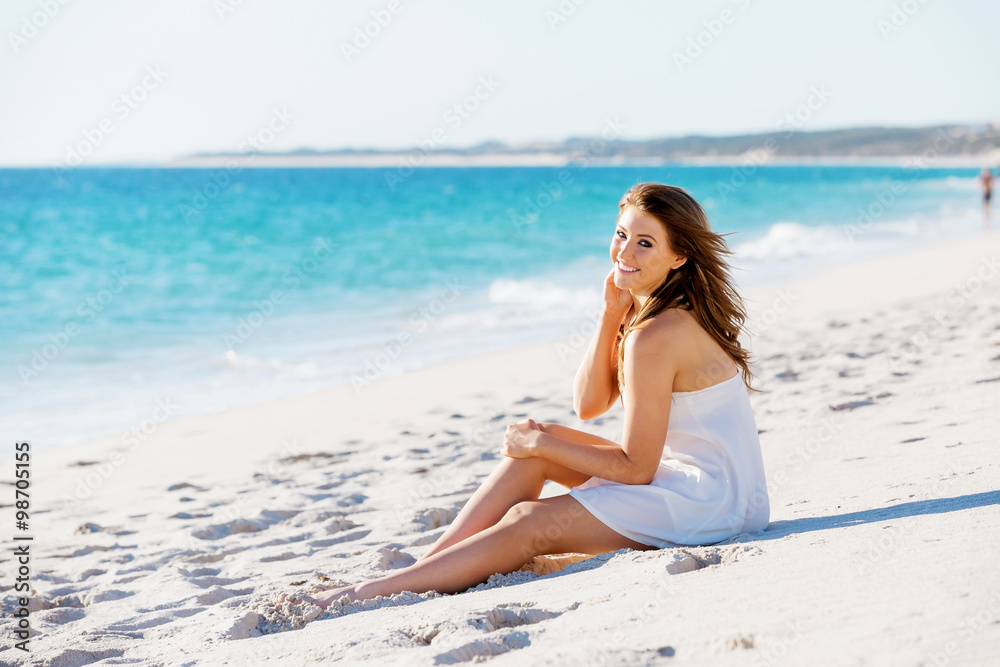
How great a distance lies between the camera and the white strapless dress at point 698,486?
9.79 feet

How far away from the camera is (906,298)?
33.9 ft

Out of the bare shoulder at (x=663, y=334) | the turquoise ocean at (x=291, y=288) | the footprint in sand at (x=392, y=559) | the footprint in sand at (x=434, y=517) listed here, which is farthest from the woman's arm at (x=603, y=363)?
the turquoise ocean at (x=291, y=288)

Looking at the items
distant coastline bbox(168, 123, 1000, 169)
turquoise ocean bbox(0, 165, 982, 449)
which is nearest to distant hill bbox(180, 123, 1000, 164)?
distant coastline bbox(168, 123, 1000, 169)

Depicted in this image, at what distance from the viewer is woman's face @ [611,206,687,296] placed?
3082mm

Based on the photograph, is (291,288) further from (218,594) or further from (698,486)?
(698,486)

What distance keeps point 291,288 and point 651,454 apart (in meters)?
13.1

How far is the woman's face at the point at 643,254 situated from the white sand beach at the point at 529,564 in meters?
0.98

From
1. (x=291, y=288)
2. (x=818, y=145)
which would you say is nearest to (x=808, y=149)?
(x=818, y=145)

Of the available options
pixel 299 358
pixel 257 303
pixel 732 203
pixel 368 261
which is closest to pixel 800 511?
pixel 299 358

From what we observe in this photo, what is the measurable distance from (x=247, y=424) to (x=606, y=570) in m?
4.64

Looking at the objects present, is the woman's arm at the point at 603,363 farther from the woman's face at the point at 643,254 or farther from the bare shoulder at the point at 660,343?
the bare shoulder at the point at 660,343

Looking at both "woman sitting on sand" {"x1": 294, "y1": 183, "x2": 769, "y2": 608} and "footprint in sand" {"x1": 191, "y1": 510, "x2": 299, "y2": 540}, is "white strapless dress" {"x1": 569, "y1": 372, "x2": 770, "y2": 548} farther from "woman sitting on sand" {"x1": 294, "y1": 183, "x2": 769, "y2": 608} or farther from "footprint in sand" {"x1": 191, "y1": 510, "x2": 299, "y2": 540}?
"footprint in sand" {"x1": 191, "y1": 510, "x2": 299, "y2": 540}

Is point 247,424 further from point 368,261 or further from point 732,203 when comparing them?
point 732,203

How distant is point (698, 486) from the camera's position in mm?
2994
